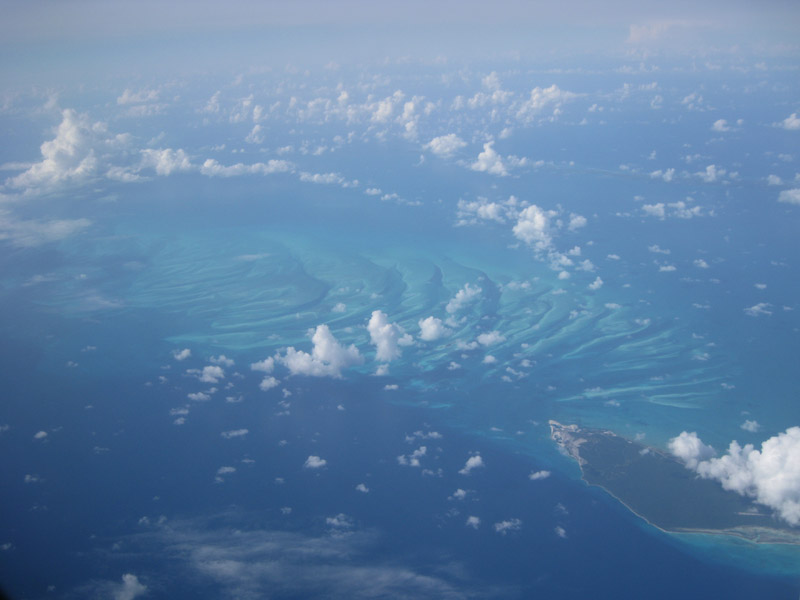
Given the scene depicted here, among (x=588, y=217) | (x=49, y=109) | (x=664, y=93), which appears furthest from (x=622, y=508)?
(x=664, y=93)

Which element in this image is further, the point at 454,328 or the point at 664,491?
the point at 454,328

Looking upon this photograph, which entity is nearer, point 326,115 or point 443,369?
point 443,369

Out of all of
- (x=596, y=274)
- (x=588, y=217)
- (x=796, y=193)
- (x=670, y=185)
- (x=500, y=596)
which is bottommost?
(x=500, y=596)

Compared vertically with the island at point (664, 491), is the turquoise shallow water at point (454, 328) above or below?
above

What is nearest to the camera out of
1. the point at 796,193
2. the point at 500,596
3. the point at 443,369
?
the point at 500,596

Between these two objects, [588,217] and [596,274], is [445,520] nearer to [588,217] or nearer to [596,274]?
[596,274]

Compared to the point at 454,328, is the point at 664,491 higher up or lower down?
lower down

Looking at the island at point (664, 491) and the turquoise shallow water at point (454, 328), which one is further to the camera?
the turquoise shallow water at point (454, 328)

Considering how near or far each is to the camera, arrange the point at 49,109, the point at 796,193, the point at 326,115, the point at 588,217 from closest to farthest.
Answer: the point at 588,217
the point at 796,193
the point at 49,109
the point at 326,115
